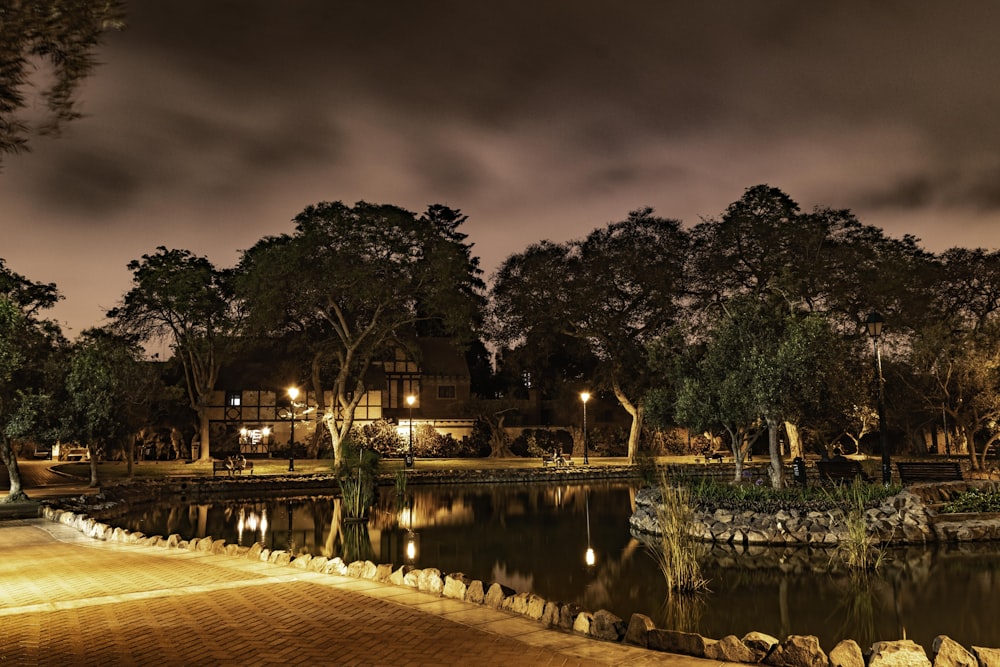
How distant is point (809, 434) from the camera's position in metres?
41.6

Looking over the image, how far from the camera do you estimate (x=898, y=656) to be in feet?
18.8

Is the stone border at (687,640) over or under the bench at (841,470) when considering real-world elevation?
under

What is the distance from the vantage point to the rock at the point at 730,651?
587 centimetres

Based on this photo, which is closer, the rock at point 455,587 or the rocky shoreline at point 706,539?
the rocky shoreline at point 706,539

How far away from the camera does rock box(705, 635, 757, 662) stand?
19.3ft

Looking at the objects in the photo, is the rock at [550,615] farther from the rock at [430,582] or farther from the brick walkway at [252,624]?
the rock at [430,582]

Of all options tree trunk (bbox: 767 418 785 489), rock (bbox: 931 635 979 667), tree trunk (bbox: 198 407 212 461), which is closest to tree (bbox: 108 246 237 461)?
tree trunk (bbox: 198 407 212 461)

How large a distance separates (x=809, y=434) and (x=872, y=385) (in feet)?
39.1

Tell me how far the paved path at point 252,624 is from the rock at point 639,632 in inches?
9.5

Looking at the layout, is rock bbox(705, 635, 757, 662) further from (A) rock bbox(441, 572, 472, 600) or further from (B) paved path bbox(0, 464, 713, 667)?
(A) rock bbox(441, 572, 472, 600)

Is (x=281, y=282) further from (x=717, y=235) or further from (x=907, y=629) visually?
(x=907, y=629)

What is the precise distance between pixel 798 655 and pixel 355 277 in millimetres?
29084

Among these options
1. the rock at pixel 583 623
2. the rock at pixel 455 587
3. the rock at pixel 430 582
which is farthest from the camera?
the rock at pixel 430 582

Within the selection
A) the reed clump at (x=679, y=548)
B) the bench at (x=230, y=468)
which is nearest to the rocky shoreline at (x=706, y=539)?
the reed clump at (x=679, y=548)
